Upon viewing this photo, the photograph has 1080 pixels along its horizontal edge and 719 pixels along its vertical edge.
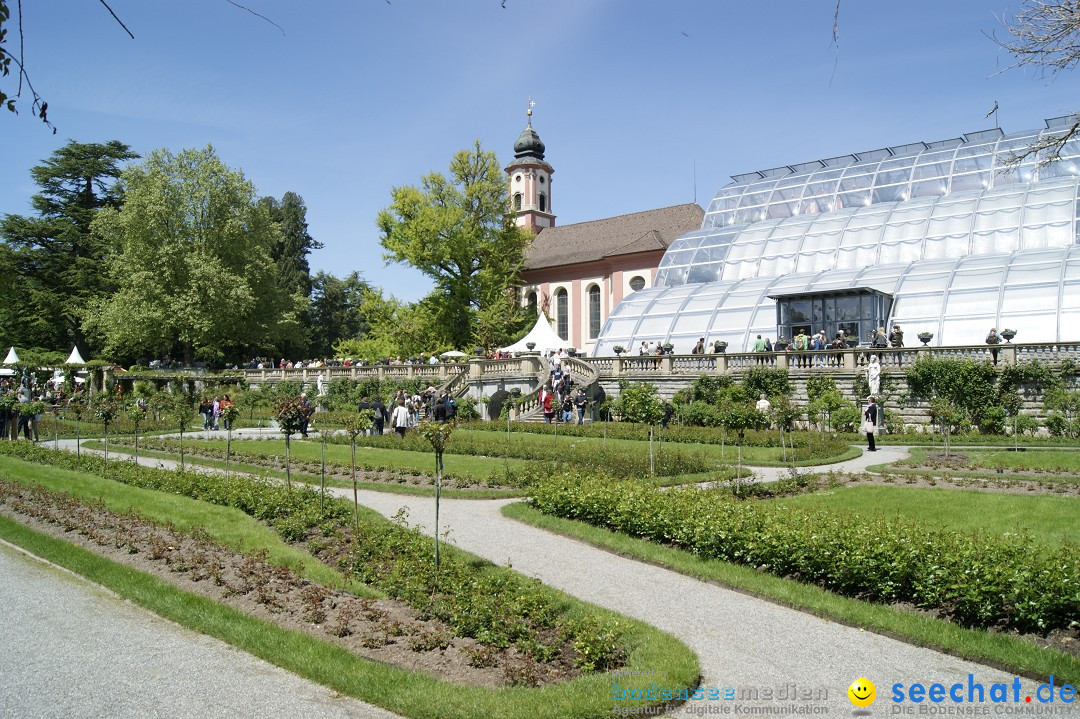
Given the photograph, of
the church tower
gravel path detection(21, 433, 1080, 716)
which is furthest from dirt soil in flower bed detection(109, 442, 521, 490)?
the church tower

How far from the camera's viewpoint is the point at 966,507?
42.1 feet

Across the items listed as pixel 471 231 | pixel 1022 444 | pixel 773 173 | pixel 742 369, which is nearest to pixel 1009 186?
pixel 773 173

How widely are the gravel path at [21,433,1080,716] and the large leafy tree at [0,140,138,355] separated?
5789cm

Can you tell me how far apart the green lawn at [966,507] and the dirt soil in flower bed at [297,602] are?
613 cm

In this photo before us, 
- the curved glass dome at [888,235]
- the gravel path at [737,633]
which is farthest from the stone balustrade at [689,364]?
the gravel path at [737,633]

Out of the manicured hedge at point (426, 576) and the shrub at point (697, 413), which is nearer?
the manicured hedge at point (426, 576)

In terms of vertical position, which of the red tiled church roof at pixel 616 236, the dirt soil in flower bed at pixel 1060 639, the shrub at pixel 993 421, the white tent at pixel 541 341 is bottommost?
the dirt soil in flower bed at pixel 1060 639

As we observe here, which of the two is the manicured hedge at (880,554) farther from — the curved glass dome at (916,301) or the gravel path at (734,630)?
the curved glass dome at (916,301)

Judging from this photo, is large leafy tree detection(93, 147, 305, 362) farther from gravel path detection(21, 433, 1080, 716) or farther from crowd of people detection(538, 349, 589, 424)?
gravel path detection(21, 433, 1080, 716)

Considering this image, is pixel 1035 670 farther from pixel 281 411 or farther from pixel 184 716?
pixel 281 411

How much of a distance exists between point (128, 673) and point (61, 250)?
6432cm

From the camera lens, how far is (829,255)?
1715 inches

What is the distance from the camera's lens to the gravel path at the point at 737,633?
21.8 ft

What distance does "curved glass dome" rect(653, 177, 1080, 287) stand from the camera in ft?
128
